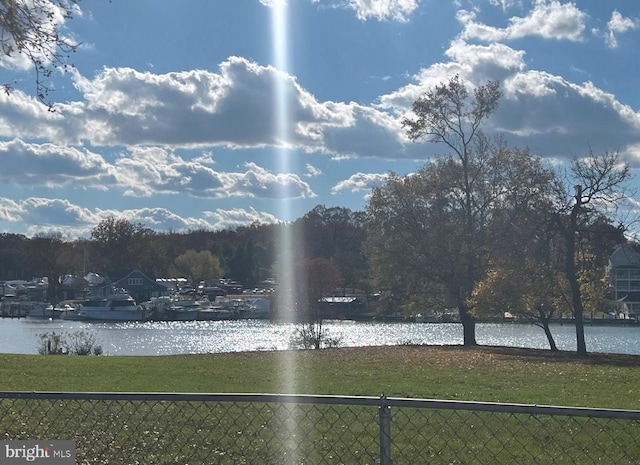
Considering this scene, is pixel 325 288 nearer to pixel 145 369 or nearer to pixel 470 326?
pixel 470 326

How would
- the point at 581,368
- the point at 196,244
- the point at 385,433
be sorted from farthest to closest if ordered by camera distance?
the point at 196,244
the point at 581,368
the point at 385,433

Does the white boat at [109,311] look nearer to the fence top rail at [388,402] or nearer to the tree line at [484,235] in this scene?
the tree line at [484,235]

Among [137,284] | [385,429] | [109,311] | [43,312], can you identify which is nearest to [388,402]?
[385,429]

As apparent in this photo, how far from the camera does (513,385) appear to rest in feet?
53.5

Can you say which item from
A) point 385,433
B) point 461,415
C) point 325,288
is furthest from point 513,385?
point 325,288

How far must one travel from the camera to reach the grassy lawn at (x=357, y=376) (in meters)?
14.8

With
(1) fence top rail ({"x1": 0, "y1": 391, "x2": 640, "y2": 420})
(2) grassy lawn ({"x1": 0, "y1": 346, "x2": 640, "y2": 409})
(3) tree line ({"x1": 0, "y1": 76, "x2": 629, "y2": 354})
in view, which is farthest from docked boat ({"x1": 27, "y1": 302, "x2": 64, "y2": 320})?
(1) fence top rail ({"x1": 0, "y1": 391, "x2": 640, "y2": 420})

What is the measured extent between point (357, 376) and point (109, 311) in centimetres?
8447

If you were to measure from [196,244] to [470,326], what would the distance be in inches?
4383

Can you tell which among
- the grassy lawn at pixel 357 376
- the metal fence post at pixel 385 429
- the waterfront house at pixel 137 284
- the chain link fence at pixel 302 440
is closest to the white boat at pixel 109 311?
the waterfront house at pixel 137 284

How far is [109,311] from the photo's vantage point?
323 feet

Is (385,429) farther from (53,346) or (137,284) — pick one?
(137,284)

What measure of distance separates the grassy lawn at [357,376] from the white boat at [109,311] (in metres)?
74.5

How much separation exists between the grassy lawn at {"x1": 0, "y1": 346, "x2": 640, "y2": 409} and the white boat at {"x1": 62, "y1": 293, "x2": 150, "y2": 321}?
74507 millimetres
